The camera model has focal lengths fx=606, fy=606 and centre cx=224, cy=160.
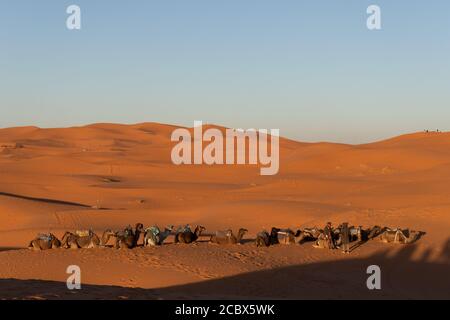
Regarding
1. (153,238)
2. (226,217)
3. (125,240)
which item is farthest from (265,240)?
(226,217)

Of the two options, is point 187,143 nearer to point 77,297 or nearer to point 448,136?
point 448,136

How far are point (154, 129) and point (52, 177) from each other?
6887 cm

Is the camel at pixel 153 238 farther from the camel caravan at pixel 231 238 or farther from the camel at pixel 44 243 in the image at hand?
the camel at pixel 44 243

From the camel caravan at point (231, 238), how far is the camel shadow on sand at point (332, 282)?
0.73 metres

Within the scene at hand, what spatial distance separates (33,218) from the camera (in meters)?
24.4

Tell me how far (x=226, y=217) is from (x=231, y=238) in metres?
8.72

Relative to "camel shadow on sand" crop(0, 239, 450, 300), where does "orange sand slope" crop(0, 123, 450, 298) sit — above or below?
above

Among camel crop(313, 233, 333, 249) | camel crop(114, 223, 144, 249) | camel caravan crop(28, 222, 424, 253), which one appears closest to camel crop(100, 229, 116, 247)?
camel caravan crop(28, 222, 424, 253)

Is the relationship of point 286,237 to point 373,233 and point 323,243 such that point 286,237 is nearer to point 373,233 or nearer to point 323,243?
point 323,243

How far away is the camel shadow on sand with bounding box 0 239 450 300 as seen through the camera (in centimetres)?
1042

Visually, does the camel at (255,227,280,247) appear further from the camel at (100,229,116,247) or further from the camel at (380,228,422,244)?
the camel at (100,229,116,247)

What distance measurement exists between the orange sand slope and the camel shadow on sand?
0.04 m

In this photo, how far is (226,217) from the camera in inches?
960
